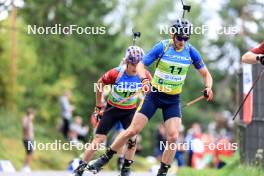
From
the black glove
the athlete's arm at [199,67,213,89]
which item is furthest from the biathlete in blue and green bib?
the black glove

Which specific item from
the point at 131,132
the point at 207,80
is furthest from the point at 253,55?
the point at 131,132

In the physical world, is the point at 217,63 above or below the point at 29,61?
above

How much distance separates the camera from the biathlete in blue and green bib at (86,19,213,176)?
1199 centimetres

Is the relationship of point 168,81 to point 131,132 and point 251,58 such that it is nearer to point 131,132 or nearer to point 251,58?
point 131,132

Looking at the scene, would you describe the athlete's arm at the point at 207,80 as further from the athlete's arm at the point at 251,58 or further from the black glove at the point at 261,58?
the black glove at the point at 261,58

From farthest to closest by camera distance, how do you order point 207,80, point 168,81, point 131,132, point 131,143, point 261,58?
point 131,143, point 207,80, point 131,132, point 168,81, point 261,58

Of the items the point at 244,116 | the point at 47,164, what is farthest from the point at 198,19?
the point at 244,116

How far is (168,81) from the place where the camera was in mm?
12078

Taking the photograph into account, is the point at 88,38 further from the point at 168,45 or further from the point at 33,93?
the point at 168,45

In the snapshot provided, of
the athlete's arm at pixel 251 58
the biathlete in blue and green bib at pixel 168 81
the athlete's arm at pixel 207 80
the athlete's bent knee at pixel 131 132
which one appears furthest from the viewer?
the athlete's arm at pixel 207 80

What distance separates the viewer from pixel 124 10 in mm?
63344

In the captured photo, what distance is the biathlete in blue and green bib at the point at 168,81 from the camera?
39.3 feet

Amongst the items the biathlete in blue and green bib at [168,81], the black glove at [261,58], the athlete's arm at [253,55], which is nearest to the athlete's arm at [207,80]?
the biathlete in blue and green bib at [168,81]

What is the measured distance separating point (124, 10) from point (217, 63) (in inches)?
359
